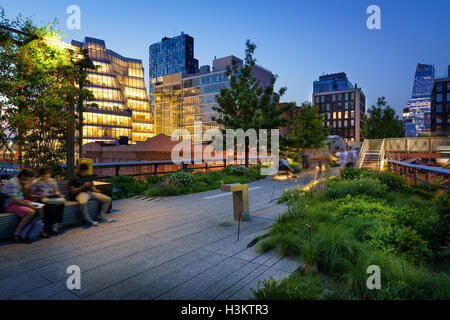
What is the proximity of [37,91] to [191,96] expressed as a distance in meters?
95.3

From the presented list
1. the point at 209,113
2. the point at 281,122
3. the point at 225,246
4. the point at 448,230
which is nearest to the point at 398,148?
the point at 281,122

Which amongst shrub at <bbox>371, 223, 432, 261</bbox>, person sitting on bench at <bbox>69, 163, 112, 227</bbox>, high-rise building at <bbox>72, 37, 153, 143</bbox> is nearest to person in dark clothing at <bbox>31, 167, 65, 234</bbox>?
person sitting on bench at <bbox>69, 163, 112, 227</bbox>

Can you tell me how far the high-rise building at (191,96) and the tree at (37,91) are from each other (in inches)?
3165

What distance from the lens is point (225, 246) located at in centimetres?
486

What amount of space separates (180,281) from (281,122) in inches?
754

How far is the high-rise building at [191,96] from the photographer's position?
309ft

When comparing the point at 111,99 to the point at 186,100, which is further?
the point at 186,100

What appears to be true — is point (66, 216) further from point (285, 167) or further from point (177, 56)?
point (177, 56)

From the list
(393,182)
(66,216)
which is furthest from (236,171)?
(66,216)

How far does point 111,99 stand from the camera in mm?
75688

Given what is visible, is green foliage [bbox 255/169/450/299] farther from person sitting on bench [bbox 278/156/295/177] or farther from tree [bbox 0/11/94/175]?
person sitting on bench [bbox 278/156/295/177]

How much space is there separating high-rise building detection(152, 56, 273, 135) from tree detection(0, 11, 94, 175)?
264ft

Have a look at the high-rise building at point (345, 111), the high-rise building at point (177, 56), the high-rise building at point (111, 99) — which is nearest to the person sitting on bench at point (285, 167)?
the high-rise building at point (111, 99)

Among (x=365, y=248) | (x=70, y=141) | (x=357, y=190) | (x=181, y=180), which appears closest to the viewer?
(x=365, y=248)
